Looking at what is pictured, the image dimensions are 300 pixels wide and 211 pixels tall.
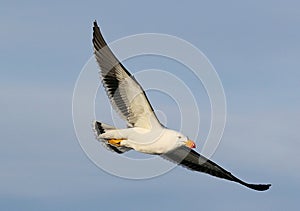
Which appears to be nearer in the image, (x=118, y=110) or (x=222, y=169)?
(x=118, y=110)

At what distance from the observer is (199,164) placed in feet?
122

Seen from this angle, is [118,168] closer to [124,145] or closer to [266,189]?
[124,145]

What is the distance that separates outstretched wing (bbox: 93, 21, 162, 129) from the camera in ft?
105

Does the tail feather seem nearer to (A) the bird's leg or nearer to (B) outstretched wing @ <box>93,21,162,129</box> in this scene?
(A) the bird's leg

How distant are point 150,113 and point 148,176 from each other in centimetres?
268

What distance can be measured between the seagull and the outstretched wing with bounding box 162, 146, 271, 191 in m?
1.77

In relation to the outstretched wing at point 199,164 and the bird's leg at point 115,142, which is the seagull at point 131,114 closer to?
the bird's leg at point 115,142

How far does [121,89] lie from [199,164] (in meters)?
6.62

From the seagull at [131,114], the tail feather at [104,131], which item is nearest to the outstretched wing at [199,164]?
the seagull at [131,114]

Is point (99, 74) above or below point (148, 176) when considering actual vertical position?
above

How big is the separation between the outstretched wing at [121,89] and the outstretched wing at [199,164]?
2.67m

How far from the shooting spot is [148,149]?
3250cm

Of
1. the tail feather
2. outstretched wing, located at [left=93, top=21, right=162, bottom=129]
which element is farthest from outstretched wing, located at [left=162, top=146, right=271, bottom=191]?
outstretched wing, located at [left=93, top=21, right=162, bottom=129]

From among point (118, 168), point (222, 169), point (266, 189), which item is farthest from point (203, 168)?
point (118, 168)
